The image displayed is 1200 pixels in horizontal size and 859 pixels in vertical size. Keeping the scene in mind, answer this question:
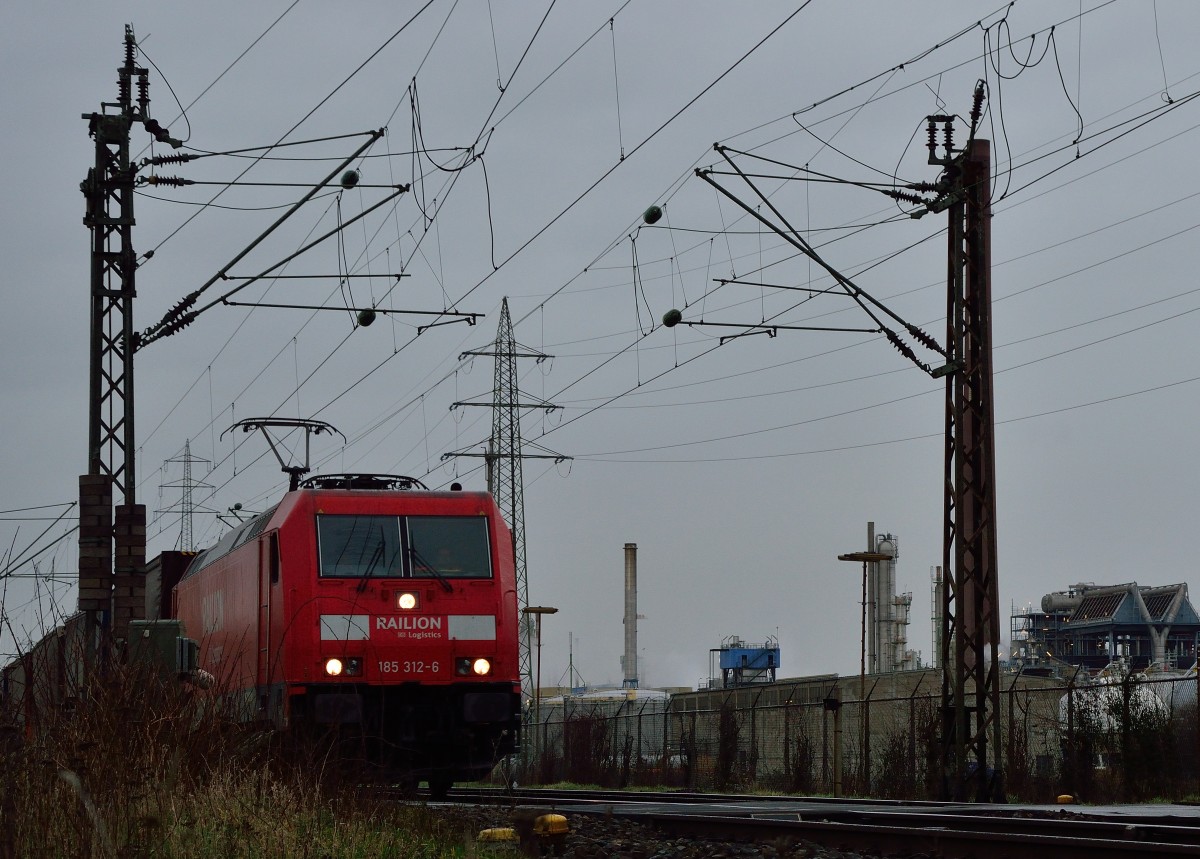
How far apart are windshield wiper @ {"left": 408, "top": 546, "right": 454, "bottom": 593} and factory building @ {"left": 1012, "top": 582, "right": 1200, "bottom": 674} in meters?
64.8

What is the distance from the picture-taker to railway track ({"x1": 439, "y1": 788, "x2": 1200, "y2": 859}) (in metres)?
9.20

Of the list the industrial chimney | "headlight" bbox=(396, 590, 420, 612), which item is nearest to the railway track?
A: "headlight" bbox=(396, 590, 420, 612)

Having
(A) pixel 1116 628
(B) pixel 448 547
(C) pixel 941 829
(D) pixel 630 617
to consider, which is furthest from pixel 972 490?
(D) pixel 630 617

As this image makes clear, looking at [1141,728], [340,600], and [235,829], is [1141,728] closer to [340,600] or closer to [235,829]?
[340,600]

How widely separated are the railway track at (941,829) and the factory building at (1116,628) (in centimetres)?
6647

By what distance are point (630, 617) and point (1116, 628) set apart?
38889mm

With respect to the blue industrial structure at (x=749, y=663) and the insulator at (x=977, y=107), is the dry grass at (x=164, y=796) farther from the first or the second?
the blue industrial structure at (x=749, y=663)

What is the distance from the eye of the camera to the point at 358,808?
10211 millimetres

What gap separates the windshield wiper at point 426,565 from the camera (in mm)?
17062

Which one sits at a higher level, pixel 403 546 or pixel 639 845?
pixel 403 546

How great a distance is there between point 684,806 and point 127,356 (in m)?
9.85

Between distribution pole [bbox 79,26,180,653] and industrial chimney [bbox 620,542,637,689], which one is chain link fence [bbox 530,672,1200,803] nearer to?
distribution pole [bbox 79,26,180,653]

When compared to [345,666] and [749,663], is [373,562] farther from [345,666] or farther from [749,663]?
[749,663]

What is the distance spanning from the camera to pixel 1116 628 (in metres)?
79.6
